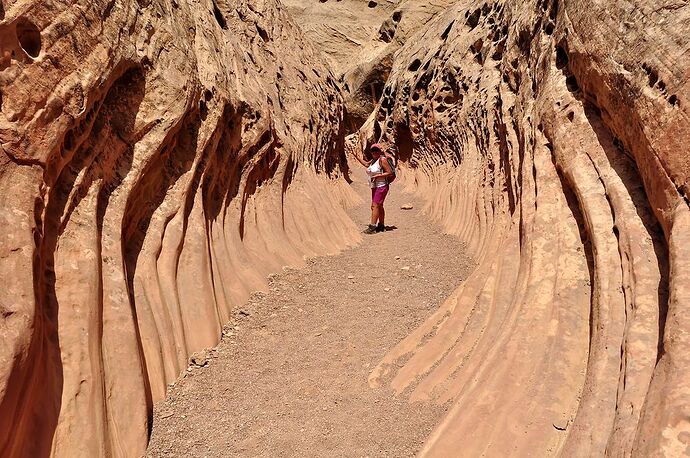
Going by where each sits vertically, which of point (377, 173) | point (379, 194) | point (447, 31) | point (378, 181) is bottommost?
point (379, 194)

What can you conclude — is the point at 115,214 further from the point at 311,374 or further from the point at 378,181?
the point at 378,181

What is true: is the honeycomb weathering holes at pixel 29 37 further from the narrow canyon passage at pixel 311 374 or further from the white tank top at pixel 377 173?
the white tank top at pixel 377 173

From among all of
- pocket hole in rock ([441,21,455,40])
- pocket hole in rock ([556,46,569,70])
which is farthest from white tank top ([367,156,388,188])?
pocket hole in rock ([441,21,455,40])

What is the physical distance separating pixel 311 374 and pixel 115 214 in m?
1.97

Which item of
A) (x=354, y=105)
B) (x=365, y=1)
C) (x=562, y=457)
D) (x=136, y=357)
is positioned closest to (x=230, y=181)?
(x=136, y=357)

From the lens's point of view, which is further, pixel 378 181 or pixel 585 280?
pixel 378 181

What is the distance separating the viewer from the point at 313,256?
18.9ft

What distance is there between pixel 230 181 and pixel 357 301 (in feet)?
7.51

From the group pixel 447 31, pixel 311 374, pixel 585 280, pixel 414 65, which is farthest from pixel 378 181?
pixel 414 65

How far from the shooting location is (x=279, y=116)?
729cm

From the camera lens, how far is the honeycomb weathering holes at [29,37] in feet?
8.09

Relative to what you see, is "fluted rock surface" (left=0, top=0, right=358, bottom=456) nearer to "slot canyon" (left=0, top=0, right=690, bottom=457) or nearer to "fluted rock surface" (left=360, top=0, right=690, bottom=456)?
"slot canyon" (left=0, top=0, right=690, bottom=457)

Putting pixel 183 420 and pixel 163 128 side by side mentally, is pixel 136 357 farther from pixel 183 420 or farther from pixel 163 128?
pixel 163 128

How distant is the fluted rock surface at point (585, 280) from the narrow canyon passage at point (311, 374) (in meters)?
0.27
